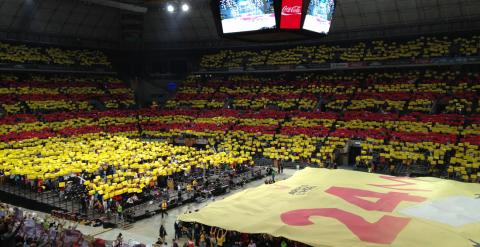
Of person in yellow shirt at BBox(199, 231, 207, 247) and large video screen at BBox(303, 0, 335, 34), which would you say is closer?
person in yellow shirt at BBox(199, 231, 207, 247)

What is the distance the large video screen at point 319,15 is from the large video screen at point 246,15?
2088 mm

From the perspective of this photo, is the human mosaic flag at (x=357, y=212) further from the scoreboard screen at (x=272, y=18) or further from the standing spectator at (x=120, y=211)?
the scoreboard screen at (x=272, y=18)

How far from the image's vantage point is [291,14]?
21219 mm

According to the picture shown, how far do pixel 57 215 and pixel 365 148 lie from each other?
27664mm

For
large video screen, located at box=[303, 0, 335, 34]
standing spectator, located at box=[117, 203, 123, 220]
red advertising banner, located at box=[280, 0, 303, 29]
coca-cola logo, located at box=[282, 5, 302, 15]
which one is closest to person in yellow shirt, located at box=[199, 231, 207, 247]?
standing spectator, located at box=[117, 203, 123, 220]

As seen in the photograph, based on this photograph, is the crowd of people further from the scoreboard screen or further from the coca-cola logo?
the coca-cola logo

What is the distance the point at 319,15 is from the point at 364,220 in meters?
11.6

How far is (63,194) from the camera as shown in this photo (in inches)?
1152

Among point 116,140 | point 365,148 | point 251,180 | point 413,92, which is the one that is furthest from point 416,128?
point 116,140

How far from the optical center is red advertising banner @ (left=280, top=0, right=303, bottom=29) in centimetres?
2094

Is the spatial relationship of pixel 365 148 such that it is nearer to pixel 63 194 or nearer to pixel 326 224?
pixel 326 224

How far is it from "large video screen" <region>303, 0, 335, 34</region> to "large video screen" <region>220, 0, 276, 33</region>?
82.2 inches

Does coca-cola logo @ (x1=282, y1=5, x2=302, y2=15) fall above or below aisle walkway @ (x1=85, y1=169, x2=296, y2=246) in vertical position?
above

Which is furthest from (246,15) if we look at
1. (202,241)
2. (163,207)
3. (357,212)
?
(163,207)
